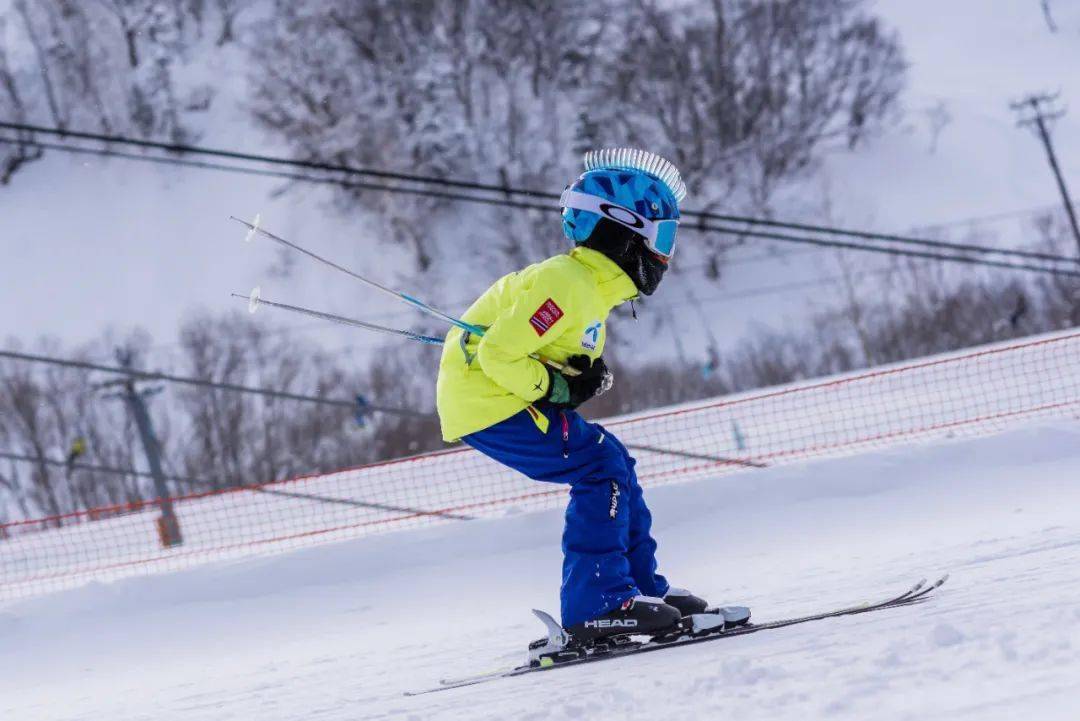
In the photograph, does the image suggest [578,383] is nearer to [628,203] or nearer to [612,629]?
[628,203]

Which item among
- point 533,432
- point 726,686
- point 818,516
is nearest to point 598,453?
point 533,432

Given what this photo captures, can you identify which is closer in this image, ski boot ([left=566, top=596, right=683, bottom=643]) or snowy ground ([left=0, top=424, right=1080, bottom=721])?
snowy ground ([left=0, top=424, right=1080, bottom=721])

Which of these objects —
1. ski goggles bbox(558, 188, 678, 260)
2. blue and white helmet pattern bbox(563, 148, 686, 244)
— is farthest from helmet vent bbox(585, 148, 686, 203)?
ski goggles bbox(558, 188, 678, 260)

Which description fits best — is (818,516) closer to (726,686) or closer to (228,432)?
(726,686)

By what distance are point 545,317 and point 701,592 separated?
2.69 meters

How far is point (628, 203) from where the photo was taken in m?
4.38

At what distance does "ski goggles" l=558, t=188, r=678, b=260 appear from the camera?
4359mm

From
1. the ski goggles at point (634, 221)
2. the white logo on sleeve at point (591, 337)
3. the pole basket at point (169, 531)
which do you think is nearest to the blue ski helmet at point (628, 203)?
the ski goggles at point (634, 221)

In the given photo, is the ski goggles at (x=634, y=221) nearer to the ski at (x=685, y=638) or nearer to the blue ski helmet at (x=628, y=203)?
the blue ski helmet at (x=628, y=203)

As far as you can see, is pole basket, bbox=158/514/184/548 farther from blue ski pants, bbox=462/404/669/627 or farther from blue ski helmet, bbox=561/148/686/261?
blue ski helmet, bbox=561/148/686/261

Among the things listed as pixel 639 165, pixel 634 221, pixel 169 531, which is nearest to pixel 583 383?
pixel 634 221

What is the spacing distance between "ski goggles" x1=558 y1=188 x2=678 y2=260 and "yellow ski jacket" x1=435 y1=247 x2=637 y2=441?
15 cm

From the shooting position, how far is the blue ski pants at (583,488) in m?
4.31

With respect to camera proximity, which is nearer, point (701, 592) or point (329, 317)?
point (329, 317)
